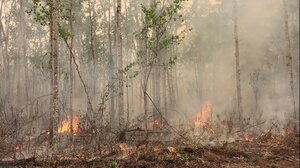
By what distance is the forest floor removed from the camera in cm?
837

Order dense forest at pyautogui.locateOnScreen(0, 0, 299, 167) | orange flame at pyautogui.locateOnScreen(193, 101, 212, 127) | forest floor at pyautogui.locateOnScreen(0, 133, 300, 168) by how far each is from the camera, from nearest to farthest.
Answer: forest floor at pyautogui.locateOnScreen(0, 133, 300, 168), dense forest at pyautogui.locateOnScreen(0, 0, 299, 167), orange flame at pyautogui.locateOnScreen(193, 101, 212, 127)

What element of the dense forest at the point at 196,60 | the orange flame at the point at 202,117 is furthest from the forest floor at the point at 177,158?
the orange flame at the point at 202,117

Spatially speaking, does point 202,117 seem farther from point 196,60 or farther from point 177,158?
point 177,158

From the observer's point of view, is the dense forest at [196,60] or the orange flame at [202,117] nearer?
the dense forest at [196,60]

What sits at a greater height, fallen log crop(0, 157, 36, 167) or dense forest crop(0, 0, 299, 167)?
dense forest crop(0, 0, 299, 167)

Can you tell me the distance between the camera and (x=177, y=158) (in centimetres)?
888

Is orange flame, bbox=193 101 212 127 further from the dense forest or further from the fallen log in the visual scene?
the fallen log

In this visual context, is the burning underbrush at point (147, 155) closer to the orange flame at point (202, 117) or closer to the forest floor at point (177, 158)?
the forest floor at point (177, 158)

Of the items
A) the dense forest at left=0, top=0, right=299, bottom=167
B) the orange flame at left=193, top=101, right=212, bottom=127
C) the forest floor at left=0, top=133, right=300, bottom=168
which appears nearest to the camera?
the forest floor at left=0, top=133, right=300, bottom=168

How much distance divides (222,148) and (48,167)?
4667mm

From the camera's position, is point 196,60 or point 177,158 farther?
point 196,60

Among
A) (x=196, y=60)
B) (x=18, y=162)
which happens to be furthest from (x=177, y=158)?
(x=196, y=60)

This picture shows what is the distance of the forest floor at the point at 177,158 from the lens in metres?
8.37

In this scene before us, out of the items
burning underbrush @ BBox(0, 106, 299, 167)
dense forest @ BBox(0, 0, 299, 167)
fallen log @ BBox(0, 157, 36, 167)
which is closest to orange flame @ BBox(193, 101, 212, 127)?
dense forest @ BBox(0, 0, 299, 167)
